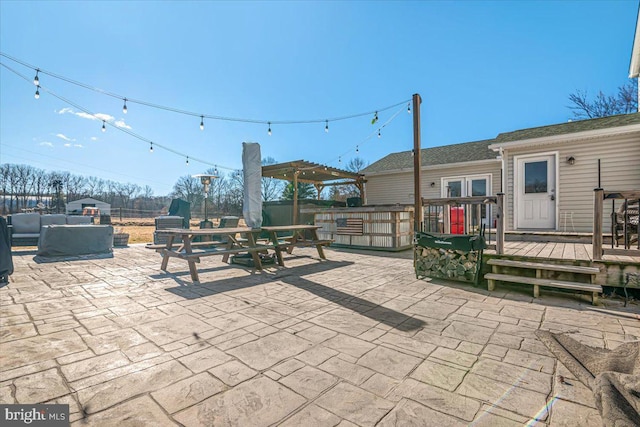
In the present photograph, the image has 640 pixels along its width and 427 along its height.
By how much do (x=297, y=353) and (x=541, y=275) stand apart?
11.8 ft

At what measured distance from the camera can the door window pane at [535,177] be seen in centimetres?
709

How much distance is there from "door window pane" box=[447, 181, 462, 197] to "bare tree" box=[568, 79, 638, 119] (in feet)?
35.7

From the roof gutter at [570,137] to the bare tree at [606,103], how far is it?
11414 mm

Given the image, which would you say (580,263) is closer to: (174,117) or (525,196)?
(525,196)

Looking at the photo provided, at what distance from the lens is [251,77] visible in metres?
10.5

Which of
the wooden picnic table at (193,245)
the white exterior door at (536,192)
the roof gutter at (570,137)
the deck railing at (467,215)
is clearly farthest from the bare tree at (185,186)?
the white exterior door at (536,192)

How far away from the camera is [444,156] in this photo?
10.9 m

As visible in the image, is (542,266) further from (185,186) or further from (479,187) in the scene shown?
(185,186)

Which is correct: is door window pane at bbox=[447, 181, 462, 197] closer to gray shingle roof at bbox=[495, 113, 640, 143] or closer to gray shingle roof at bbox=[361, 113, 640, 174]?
gray shingle roof at bbox=[361, 113, 640, 174]

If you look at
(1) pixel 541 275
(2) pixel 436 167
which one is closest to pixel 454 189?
(2) pixel 436 167

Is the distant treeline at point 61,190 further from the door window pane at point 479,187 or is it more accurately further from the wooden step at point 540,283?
the wooden step at point 540,283

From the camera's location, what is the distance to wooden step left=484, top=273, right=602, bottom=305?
10.5ft

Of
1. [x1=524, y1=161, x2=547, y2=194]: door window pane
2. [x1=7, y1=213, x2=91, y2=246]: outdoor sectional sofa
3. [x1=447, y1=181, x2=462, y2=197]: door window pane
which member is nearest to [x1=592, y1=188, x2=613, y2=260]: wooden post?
[x1=524, y1=161, x2=547, y2=194]: door window pane

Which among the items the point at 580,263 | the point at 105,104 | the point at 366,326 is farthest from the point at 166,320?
the point at 105,104
